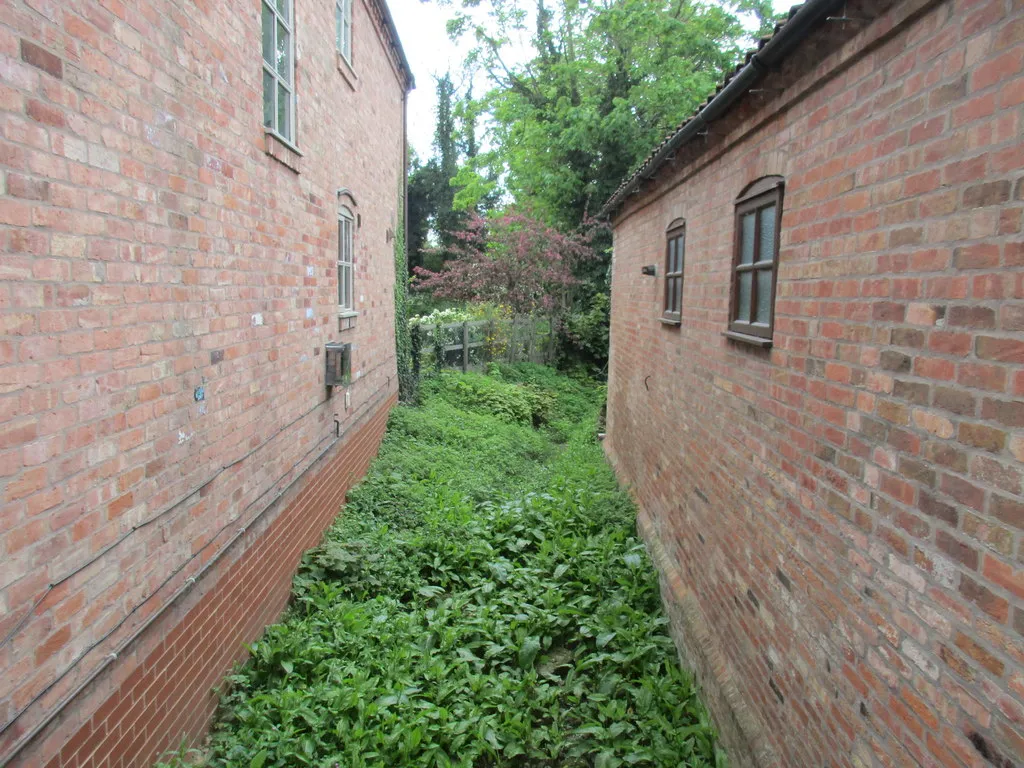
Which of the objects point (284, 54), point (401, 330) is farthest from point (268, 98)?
point (401, 330)

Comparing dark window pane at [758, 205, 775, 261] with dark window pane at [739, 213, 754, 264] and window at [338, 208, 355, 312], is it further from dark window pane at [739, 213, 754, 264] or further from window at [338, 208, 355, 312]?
window at [338, 208, 355, 312]

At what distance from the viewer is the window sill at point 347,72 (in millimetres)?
6980

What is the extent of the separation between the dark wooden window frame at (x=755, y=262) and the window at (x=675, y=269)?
1353 millimetres

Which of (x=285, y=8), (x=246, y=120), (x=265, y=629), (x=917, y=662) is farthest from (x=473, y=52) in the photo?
(x=917, y=662)

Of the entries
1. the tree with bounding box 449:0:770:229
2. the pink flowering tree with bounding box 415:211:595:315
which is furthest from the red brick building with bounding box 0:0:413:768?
→ the tree with bounding box 449:0:770:229

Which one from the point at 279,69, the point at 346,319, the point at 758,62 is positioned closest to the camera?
the point at 758,62

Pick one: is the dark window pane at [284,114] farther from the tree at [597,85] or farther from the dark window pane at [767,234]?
the tree at [597,85]

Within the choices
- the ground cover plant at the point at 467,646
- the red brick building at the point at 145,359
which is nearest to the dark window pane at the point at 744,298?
the ground cover plant at the point at 467,646

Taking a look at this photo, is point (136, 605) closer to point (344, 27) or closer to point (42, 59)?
point (42, 59)

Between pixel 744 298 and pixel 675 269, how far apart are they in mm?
2045

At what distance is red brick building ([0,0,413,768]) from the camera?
224 centimetres

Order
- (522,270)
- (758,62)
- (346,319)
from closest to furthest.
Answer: (758,62), (346,319), (522,270)

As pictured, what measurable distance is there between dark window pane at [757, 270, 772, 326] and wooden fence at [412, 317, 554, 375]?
880 cm

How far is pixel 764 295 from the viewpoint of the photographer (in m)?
3.60
